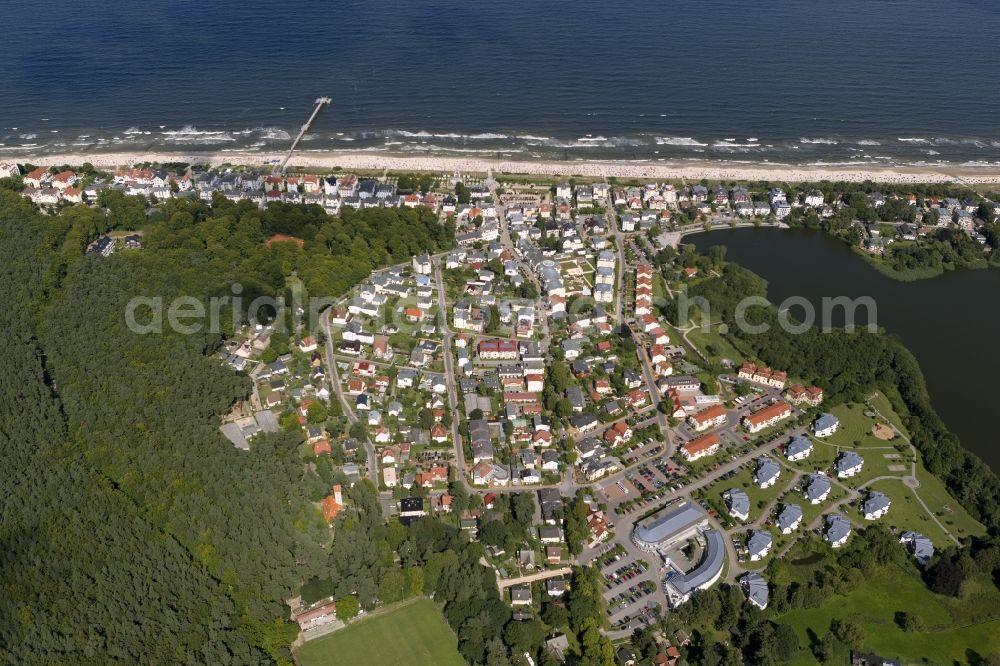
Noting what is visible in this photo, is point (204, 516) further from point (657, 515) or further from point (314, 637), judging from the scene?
point (657, 515)

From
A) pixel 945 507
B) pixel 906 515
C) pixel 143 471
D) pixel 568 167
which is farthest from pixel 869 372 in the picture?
pixel 143 471

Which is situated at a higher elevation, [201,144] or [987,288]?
[201,144]

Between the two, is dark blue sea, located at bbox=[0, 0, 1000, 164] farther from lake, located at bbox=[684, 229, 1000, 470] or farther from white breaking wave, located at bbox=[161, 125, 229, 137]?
lake, located at bbox=[684, 229, 1000, 470]

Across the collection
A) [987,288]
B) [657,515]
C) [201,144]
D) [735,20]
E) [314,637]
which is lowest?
[314,637]

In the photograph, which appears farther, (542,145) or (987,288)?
(542,145)

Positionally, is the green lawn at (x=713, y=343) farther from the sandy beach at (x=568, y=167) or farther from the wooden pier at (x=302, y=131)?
the wooden pier at (x=302, y=131)

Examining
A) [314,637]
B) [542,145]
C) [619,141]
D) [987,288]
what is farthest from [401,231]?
[987,288]
